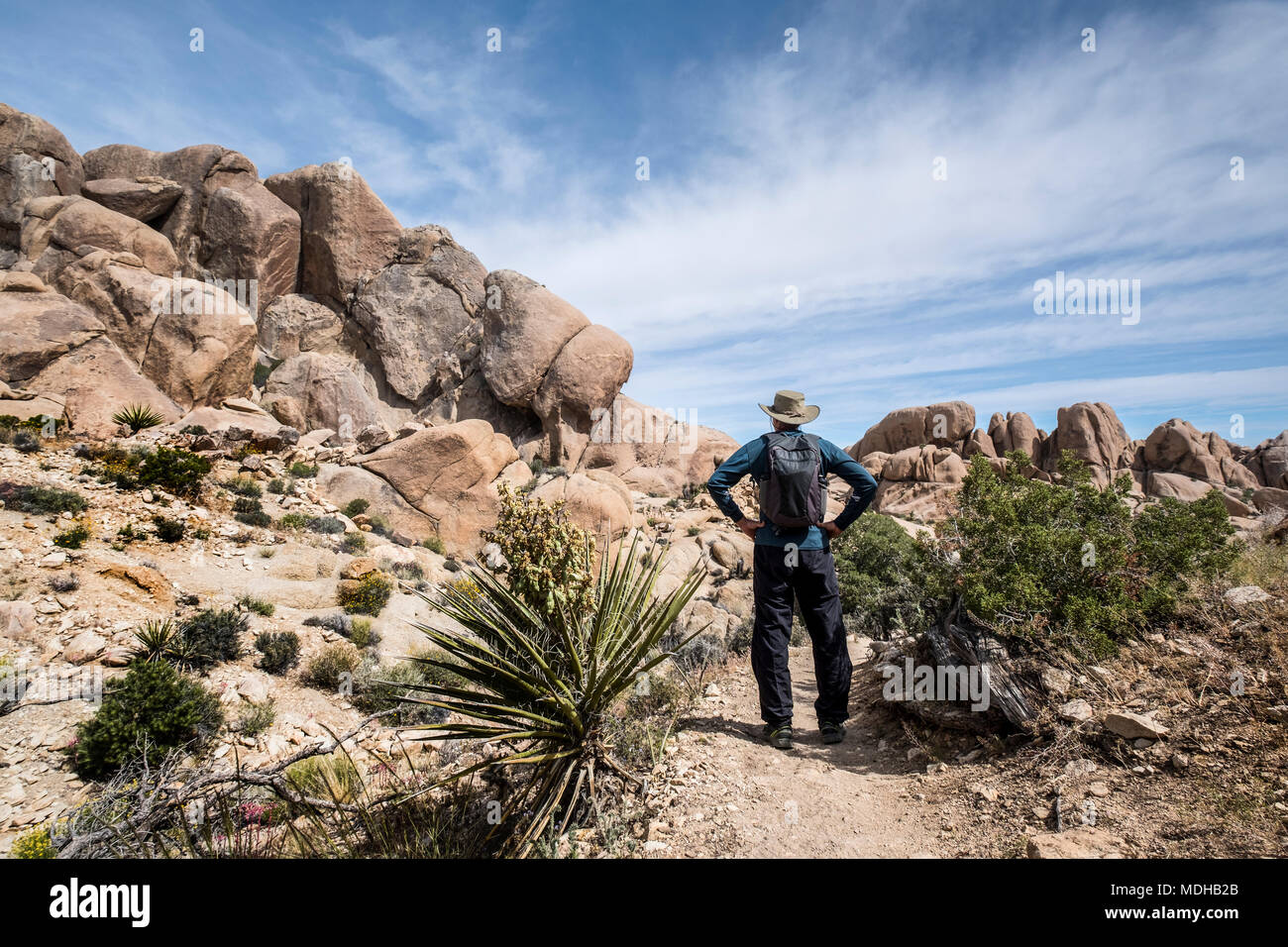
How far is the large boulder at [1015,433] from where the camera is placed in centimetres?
3894

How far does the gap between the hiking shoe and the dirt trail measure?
0.14 feet

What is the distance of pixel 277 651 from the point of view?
8508 millimetres

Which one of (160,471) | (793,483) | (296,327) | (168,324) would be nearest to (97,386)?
(168,324)

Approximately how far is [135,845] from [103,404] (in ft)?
60.6

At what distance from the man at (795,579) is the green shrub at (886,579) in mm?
1142

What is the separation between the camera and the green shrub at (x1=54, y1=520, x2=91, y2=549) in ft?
30.3

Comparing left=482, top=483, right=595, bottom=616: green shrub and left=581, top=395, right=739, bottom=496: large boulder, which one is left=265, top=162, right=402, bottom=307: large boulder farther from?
left=482, top=483, right=595, bottom=616: green shrub

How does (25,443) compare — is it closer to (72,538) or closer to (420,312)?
(72,538)

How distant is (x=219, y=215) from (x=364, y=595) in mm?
27105

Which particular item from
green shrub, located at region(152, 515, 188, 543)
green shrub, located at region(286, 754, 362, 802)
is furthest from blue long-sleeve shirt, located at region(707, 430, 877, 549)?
green shrub, located at region(152, 515, 188, 543)

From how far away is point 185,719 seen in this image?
6391 mm
